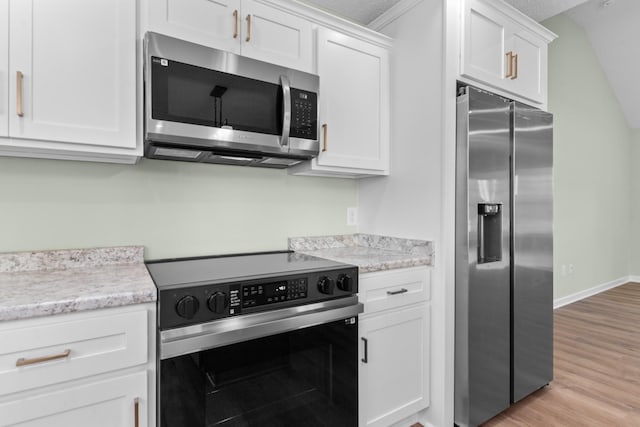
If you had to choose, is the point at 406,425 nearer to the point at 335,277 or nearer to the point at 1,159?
the point at 335,277

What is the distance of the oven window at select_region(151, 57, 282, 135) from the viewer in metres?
1.43

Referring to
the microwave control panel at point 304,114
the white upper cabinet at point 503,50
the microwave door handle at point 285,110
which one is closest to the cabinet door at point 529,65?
the white upper cabinet at point 503,50

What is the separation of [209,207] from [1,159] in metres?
0.88

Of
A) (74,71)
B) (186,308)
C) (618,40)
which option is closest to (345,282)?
(186,308)

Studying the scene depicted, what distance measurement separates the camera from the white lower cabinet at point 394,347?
5.60ft

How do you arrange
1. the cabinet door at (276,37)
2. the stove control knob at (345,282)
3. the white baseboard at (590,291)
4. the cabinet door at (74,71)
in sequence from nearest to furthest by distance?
the cabinet door at (74,71) → the stove control knob at (345,282) → the cabinet door at (276,37) → the white baseboard at (590,291)

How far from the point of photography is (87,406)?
42.4 inches

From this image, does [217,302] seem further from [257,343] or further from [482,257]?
[482,257]

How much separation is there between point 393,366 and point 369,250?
0.70m

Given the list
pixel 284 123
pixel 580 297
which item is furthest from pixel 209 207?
pixel 580 297

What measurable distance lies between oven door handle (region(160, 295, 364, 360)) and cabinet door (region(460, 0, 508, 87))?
4.70ft

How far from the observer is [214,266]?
5.34ft

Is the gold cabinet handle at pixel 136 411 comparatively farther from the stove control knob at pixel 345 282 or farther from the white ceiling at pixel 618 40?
the white ceiling at pixel 618 40

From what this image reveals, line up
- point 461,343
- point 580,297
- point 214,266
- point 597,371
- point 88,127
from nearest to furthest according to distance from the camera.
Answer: point 88,127
point 214,266
point 461,343
point 597,371
point 580,297
